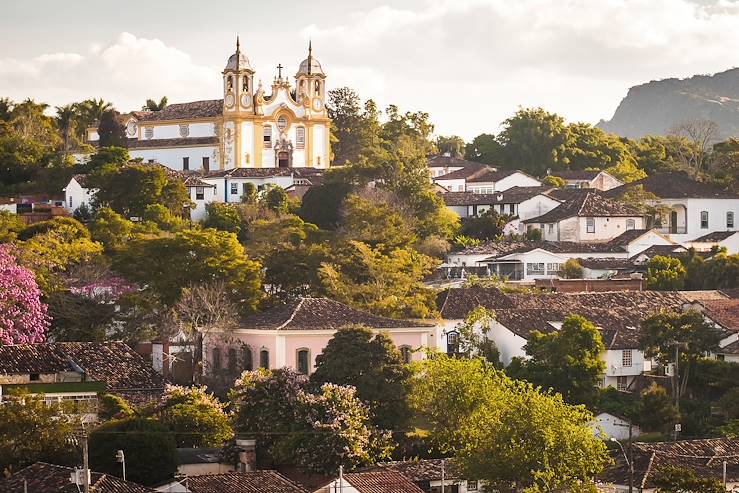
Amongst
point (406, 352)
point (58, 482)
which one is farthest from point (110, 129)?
point (58, 482)

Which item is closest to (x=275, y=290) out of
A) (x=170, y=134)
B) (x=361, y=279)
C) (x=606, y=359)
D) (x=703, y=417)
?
(x=361, y=279)

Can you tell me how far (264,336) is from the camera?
59.9 meters

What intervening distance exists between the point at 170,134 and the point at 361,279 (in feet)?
97.9

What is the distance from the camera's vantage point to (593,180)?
324 ft

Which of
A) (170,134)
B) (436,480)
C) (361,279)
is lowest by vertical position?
(436,480)

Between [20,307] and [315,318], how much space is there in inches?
369

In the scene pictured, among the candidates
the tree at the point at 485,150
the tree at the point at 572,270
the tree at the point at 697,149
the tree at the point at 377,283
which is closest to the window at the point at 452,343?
the tree at the point at 377,283

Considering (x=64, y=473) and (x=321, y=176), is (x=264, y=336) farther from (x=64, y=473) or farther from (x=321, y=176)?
(x=321, y=176)

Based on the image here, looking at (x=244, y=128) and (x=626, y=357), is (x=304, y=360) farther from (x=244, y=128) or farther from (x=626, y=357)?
(x=244, y=128)

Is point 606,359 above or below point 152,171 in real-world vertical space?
below

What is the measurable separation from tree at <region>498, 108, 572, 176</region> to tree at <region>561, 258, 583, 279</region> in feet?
79.2

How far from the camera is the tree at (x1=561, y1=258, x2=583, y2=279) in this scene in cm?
7894

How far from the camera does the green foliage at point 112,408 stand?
5156 centimetres

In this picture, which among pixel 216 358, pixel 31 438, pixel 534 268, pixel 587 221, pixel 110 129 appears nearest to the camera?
pixel 31 438
